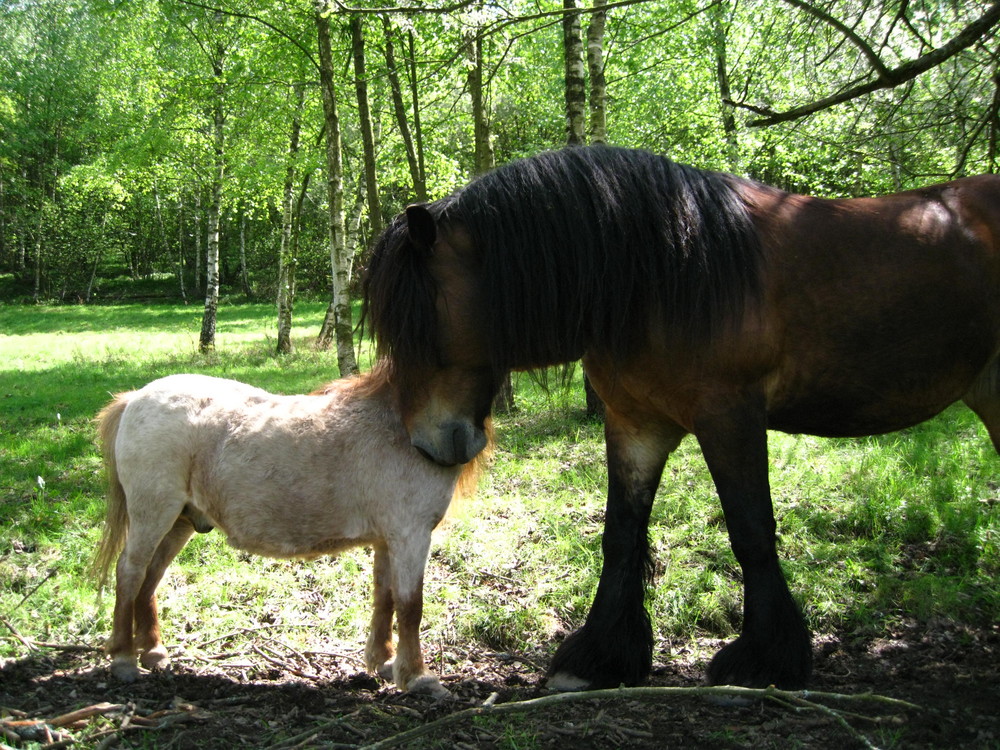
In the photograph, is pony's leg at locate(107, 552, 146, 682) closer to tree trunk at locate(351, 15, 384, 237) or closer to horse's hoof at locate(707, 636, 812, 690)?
horse's hoof at locate(707, 636, 812, 690)

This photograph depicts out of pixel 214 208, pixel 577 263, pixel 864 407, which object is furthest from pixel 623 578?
pixel 214 208

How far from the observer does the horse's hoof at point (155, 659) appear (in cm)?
361

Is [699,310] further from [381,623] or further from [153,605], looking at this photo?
[153,605]

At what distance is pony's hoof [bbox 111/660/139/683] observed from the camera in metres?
3.44

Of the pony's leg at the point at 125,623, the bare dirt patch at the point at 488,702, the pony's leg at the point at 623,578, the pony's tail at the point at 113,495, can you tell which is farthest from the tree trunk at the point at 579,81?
the pony's leg at the point at 125,623

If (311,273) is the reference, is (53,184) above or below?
above

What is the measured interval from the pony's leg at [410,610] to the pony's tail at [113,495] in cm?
141

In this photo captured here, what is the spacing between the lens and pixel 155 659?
363cm

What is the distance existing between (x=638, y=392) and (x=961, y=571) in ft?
9.05

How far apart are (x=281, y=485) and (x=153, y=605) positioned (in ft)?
3.27

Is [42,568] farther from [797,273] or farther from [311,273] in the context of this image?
[311,273]

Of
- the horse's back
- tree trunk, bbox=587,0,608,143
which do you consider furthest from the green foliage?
the horse's back

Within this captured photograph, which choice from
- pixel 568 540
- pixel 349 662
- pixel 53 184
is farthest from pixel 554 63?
pixel 53 184

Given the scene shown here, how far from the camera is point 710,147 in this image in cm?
1136
